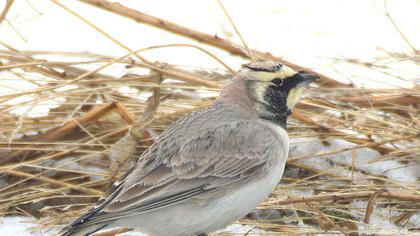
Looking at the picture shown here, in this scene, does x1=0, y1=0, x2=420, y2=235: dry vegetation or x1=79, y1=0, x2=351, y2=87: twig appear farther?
x1=79, y1=0, x2=351, y2=87: twig

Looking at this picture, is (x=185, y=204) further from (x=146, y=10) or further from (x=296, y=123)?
(x=146, y=10)

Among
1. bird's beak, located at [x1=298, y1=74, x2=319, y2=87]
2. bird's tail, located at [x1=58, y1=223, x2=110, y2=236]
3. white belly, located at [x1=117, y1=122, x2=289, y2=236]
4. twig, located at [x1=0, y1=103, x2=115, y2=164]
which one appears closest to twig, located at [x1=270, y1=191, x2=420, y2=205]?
white belly, located at [x1=117, y1=122, x2=289, y2=236]

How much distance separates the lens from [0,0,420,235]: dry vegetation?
17.2ft

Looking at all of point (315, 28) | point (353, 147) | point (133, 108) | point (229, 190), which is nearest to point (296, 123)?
point (353, 147)

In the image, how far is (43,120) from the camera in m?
6.09

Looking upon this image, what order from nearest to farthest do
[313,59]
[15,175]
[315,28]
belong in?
[15,175] → [313,59] → [315,28]

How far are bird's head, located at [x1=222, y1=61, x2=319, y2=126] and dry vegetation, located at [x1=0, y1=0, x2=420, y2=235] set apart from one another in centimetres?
49

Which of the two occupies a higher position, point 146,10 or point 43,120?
point 146,10

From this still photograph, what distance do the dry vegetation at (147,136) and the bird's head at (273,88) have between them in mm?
491

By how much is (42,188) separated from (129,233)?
647 millimetres

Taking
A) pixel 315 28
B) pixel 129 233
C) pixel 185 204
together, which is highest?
pixel 315 28

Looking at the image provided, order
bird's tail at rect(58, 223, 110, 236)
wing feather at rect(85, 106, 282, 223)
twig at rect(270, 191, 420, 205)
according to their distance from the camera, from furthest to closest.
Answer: twig at rect(270, 191, 420, 205)
wing feather at rect(85, 106, 282, 223)
bird's tail at rect(58, 223, 110, 236)

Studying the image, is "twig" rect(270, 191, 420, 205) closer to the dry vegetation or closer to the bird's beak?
the dry vegetation

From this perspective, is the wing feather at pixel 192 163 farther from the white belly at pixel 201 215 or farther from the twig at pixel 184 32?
the twig at pixel 184 32
